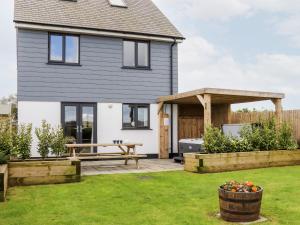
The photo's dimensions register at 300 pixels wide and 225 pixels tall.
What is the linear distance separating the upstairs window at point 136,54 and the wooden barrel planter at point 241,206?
10795 mm

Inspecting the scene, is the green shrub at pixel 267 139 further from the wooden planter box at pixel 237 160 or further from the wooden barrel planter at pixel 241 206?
the wooden barrel planter at pixel 241 206

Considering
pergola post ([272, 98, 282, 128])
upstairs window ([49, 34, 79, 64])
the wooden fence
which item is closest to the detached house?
upstairs window ([49, 34, 79, 64])

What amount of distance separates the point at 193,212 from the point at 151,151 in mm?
9900

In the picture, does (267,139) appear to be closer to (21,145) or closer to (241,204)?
(241,204)

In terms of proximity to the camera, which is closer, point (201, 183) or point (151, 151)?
point (201, 183)

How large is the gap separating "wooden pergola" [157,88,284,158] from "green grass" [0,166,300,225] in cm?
281

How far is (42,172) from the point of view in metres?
8.98

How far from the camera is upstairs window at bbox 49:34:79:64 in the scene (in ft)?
47.0

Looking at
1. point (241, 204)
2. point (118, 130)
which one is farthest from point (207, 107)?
point (241, 204)

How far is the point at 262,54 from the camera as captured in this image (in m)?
19.8

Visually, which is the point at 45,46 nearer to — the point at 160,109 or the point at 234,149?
the point at 160,109

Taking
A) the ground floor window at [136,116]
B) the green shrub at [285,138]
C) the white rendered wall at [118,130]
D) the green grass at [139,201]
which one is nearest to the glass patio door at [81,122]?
the white rendered wall at [118,130]

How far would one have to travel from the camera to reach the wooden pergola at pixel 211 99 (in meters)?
11.8

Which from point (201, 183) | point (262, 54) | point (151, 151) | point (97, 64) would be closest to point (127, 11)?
point (97, 64)
